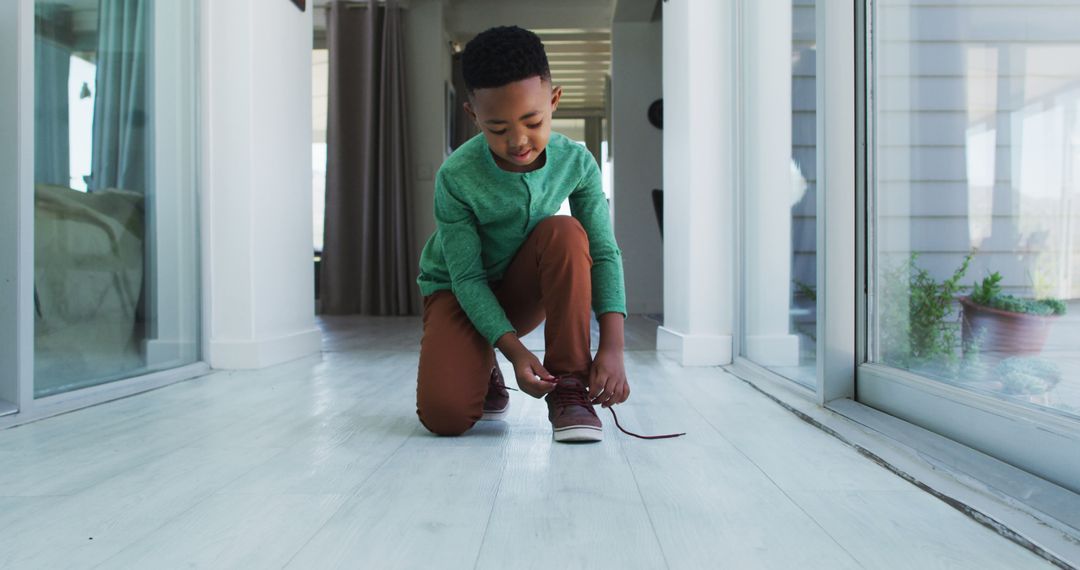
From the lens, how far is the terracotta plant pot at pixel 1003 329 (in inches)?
41.3

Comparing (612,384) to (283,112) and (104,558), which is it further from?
(283,112)

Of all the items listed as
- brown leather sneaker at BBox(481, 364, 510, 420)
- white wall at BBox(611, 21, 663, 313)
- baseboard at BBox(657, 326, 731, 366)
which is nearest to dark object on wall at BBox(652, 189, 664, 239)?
white wall at BBox(611, 21, 663, 313)

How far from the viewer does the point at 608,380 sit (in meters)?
1.24

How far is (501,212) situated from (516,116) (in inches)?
9.4

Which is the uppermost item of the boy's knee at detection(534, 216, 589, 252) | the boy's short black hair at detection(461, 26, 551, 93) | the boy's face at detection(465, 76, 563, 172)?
the boy's short black hair at detection(461, 26, 551, 93)

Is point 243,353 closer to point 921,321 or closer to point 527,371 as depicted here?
point 527,371

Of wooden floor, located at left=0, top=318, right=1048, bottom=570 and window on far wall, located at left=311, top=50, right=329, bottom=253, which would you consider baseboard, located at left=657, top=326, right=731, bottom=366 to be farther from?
window on far wall, located at left=311, top=50, right=329, bottom=253

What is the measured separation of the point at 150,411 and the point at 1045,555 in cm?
163

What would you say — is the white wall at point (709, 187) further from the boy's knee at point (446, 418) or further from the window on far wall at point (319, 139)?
the window on far wall at point (319, 139)

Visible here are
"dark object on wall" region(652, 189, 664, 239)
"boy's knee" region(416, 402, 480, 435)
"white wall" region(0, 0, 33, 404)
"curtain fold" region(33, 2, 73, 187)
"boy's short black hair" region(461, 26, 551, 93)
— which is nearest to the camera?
"boy's short black hair" region(461, 26, 551, 93)

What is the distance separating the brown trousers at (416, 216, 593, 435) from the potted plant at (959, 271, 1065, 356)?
2.04 feet

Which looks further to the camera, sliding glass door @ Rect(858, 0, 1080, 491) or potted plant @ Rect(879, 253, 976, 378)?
potted plant @ Rect(879, 253, 976, 378)

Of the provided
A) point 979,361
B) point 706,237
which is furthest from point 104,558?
point 706,237

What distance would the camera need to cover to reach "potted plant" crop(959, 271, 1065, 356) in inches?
40.7
